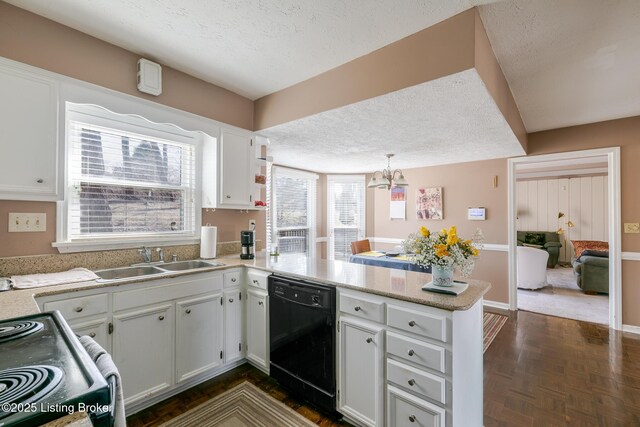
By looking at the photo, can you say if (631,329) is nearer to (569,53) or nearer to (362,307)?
(569,53)

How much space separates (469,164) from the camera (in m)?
4.71

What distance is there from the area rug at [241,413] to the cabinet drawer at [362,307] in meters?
0.82

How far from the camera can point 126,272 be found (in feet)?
7.71

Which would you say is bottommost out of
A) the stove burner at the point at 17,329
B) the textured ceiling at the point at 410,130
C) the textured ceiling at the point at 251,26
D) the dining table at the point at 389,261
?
the dining table at the point at 389,261

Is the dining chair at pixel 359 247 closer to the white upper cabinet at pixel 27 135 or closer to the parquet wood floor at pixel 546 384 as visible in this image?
the parquet wood floor at pixel 546 384

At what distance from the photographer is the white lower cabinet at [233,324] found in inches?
97.9

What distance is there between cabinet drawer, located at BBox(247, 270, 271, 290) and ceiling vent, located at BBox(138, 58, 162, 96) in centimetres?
173

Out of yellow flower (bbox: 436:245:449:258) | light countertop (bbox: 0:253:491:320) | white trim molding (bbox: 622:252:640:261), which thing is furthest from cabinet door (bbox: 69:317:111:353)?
white trim molding (bbox: 622:252:640:261)

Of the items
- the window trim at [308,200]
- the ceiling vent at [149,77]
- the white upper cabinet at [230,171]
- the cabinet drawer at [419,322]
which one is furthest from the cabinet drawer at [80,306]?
the window trim at [308,200]

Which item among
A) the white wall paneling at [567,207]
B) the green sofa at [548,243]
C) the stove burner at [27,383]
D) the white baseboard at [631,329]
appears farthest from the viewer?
the green sofa at [548,243]

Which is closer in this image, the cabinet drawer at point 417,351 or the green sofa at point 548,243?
the cabinet drawer at point 417,351

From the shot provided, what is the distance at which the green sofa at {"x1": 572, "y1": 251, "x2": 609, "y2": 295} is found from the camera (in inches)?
194

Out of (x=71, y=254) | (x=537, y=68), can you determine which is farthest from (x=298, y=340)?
(x=537, y=68)

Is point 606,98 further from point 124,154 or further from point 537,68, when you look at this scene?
point 124,154
